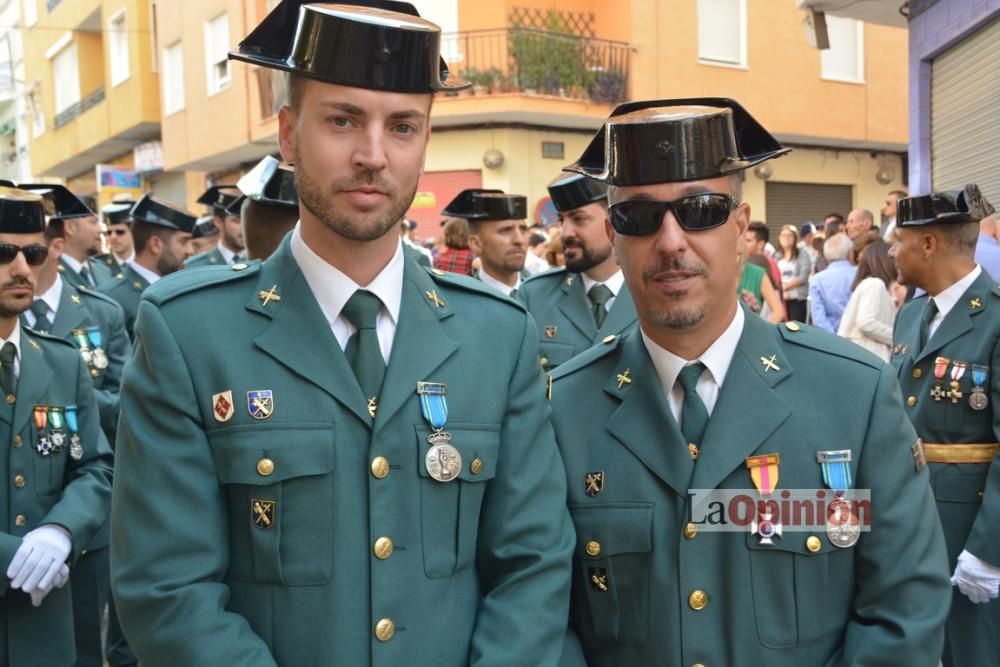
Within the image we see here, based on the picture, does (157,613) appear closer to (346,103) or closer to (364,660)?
(364,660)

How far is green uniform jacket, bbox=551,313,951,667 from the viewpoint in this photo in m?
2.29

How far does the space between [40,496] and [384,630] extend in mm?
2245

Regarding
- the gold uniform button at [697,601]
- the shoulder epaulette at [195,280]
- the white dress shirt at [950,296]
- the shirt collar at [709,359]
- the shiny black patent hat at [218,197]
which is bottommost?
the gold uniform button at [697,601]

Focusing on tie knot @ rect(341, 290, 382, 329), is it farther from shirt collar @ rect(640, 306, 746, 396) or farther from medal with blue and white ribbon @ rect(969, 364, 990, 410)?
medal with blue and white ribbon @ rect(969, 364, 990, 410)

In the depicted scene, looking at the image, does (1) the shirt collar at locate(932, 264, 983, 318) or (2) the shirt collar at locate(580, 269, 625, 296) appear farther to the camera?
(2) the shirt collar at locate(580, 269, 625, 296)

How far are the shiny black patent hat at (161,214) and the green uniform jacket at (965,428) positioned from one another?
5661mm

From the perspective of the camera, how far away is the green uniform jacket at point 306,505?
205 centimetres

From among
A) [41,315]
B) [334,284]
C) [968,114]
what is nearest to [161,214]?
[41,315]

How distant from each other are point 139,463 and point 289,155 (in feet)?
2.60

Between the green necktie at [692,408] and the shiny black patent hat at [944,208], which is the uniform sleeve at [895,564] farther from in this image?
the shiny black patent hat at [944,208]

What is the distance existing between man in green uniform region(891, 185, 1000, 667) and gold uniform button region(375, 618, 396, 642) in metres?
2.88

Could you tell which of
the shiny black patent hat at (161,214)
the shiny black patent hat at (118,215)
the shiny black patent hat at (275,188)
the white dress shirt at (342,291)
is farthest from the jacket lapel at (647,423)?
the shiny black patent hat at (118,215)

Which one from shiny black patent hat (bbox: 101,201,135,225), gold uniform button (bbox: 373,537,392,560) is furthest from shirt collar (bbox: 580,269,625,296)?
shiny black patent hat (bbox: 101,201,135,225)

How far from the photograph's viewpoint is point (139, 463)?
207cm
